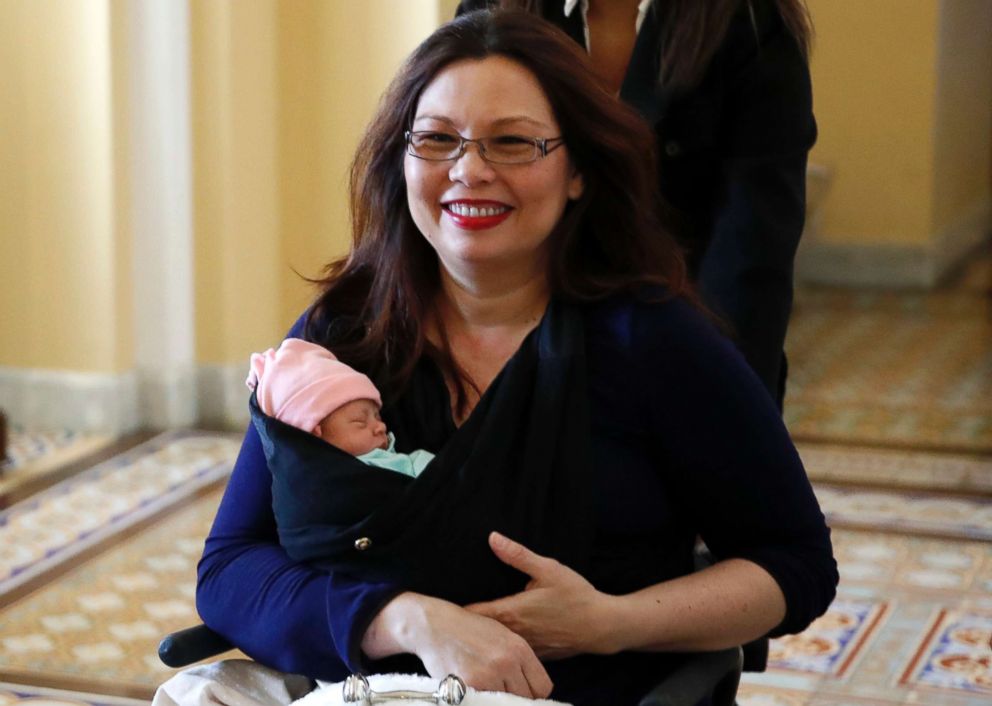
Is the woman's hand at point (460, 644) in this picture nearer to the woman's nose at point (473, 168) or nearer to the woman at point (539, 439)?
the woman at point (539, 439)

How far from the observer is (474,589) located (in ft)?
6.05

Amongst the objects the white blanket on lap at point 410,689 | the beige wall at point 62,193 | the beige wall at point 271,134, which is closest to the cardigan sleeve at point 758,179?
the white blanket on lap at point 410,689

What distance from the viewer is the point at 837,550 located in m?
4.36

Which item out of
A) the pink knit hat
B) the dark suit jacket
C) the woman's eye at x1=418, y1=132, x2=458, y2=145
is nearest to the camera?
the pink knit hat

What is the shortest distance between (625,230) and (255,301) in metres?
3.66

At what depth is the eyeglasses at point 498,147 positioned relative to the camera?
6.34 feet

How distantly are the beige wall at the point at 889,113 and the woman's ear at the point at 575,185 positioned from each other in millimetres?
6011

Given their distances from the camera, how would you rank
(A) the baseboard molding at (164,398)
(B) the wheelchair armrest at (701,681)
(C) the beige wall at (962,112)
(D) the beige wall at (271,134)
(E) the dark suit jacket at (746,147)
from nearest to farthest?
(B) the wheelchair armrest at (701,681) → (E) the dark suit jacket at (746,147) → (D) the beige wall at (271,134) → (A) the baseboard molding at (164,398) → (C) the beige wall at (962,112)

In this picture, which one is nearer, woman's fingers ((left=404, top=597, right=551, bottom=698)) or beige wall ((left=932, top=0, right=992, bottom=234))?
woman's fingers ((left=404, top=597, right=551, bottom=698))

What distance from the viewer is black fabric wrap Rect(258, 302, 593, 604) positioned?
1811 millimetres

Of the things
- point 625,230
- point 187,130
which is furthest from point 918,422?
point 625,230

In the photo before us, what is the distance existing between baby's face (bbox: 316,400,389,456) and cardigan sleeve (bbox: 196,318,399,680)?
15 centimetres

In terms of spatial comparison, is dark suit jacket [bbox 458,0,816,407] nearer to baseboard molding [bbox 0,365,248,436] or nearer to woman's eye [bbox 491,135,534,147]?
woman's eye [bbox 491,135,534,147]

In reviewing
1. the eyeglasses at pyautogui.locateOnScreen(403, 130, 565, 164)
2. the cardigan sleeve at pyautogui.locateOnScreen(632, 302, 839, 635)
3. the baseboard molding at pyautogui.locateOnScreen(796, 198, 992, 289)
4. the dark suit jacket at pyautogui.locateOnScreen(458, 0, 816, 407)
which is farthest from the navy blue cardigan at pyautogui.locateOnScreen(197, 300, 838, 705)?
the baseboard molding at pyautogui.locateOnScreen(796, 198, 992, 289)
